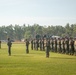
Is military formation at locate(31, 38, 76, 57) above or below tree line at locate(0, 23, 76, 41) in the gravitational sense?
below

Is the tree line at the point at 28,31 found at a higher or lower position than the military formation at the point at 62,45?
higher

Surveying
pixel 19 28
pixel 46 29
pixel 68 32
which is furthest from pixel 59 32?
pixel 19 28

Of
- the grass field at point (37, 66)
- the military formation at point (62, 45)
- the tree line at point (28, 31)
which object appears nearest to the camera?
the grass field at point (37, 66)

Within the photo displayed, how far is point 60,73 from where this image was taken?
15125mm

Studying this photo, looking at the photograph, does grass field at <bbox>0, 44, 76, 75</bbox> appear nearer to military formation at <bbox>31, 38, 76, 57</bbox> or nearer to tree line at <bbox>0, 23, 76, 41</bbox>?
military formation at <bbox>31, 38, 76, 57</bbox>

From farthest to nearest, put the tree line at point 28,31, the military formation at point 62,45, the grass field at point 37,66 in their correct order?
the tree line at point 28,31 < the military formation at point 62,45 < the grass field at point 37,66

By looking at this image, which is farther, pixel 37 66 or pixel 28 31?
pixel 28 31

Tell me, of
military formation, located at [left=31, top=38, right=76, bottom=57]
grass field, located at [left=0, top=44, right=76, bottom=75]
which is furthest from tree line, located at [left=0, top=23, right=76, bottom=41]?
grass field, located at [left=0, top=44, right=76, bottom=75]

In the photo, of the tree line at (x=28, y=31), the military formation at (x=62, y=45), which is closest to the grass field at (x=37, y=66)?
the military formation at (x=62, y=45)

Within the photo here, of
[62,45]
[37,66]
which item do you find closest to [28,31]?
[62,45]

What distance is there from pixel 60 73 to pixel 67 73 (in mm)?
361

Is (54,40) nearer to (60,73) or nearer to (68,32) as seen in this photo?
(60,73)

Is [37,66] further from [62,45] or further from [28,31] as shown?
[28,31]

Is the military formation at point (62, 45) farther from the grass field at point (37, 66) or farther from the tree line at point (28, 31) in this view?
the tree line at point (28, 31)
